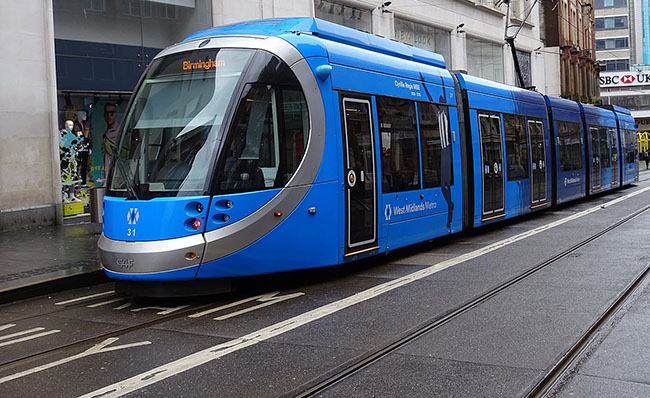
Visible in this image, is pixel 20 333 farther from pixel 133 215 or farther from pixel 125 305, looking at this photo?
pixel 133 215

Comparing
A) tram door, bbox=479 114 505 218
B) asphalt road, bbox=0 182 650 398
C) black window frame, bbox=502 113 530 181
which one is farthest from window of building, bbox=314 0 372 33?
asphalt road, bbox=0 182 650 398

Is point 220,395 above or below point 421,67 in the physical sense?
below

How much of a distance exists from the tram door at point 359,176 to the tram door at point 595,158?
15.4 meters

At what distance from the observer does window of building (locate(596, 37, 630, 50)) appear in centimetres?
10169

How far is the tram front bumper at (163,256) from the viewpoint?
307 inches

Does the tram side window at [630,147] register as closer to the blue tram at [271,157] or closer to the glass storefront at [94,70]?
the glass storefront at [94,70]

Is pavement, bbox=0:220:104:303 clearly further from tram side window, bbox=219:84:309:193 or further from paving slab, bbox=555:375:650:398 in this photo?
paving slab, bbox=555:375:650:398

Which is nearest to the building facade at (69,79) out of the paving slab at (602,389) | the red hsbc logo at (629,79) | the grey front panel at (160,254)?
the grey front panel at (160,254)

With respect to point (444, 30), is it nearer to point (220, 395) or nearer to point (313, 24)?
point (313, 24)

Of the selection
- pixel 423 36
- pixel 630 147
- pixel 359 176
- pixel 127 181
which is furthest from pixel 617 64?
pixel 127 181

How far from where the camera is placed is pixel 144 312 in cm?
799

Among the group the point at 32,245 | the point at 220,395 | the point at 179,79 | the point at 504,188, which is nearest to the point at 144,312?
the point at 179,79

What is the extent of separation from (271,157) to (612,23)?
104 m

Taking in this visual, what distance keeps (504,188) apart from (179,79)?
8851 mm
